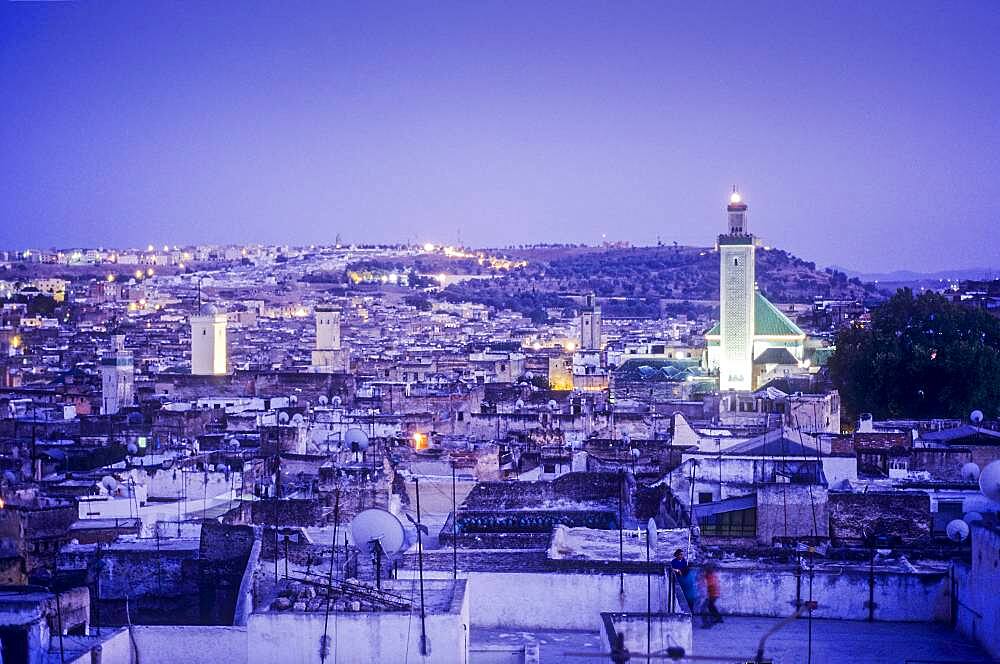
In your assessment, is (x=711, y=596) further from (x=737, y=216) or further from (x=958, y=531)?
(x=737, y=216)

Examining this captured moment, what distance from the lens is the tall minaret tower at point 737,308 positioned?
128 feet

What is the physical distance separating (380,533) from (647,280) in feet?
381

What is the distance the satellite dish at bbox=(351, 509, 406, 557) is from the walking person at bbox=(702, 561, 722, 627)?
176 centimetres

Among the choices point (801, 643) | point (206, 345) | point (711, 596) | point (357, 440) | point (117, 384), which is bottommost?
point (801, 643)

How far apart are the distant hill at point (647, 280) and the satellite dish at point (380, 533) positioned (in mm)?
88587

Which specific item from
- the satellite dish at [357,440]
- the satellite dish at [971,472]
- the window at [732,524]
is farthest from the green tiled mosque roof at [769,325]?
the window at [732,524]

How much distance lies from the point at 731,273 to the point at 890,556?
3020cm

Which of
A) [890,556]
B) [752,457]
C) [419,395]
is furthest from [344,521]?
[419,395]

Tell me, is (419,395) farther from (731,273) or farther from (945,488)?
(945,488)

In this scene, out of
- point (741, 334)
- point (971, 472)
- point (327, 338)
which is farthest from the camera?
point (327, 338)

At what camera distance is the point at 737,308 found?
129 feet

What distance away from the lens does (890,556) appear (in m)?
9.55

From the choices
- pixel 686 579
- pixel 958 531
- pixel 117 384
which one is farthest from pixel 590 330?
pixel 686 579

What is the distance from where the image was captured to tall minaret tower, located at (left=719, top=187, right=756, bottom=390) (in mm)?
39062
